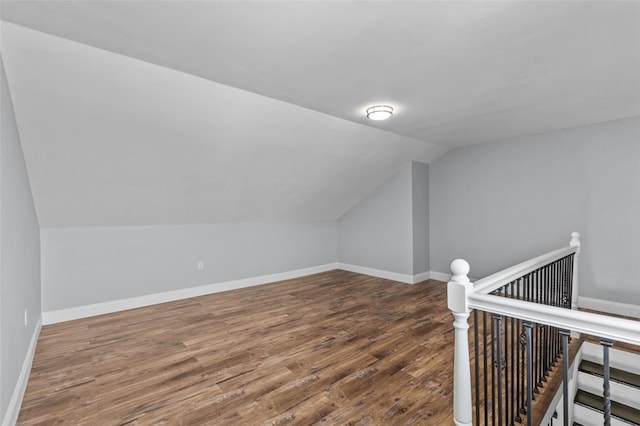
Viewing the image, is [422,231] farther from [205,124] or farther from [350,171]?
[205,124]

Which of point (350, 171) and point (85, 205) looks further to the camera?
point (350, 171)

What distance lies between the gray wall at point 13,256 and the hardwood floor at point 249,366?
34 cm

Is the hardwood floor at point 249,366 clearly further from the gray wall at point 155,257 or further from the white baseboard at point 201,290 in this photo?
the gray wall at point 155,257

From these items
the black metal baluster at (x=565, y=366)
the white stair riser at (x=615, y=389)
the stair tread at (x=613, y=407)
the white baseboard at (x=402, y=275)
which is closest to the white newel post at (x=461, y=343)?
the black metal baluster at (x=565, y=366)

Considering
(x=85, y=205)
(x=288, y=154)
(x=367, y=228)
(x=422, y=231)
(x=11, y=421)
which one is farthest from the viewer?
(x=367, y=228)

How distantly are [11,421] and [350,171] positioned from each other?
429 centimetres

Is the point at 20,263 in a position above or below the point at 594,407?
above

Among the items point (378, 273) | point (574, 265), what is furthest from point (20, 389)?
point (574, 265)

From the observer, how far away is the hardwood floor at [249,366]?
1.99 m

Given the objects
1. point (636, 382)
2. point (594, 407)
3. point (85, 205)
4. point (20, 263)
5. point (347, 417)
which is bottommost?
point (594, 407)

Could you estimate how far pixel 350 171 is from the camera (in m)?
4.89

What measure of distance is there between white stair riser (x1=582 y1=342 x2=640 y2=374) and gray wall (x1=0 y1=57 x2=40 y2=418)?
4.62 m

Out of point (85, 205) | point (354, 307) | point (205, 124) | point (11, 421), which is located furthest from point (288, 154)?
point (11, 421)

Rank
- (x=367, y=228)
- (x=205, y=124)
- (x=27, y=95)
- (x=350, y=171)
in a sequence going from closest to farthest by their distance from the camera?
(x=27, y=95) < (x=205, y=124) < (x=350, y=171) < (x=367, y=228)
